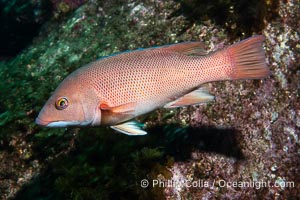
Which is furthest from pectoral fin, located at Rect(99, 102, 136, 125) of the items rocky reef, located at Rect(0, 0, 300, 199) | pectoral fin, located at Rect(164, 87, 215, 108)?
rocky reef, located at Rect(0, 0, 300, 199)

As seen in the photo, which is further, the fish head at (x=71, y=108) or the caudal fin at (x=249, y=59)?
the caudal fin at (x=249, y=59)

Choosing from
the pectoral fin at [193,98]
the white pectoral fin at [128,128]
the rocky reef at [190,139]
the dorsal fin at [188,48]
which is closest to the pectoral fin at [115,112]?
the white pectoral fin at [128,128]

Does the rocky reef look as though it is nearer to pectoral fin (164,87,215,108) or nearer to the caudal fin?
pectoral fin (164,87,215,108)

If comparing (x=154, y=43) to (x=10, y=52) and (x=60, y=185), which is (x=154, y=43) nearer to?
(x=60, y=185)

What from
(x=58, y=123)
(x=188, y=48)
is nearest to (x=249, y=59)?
(x=188, y=48)

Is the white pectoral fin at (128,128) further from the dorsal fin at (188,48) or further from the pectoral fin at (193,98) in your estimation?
the dorsal fin at (188,48)

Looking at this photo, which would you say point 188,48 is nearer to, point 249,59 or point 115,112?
point 249,59
